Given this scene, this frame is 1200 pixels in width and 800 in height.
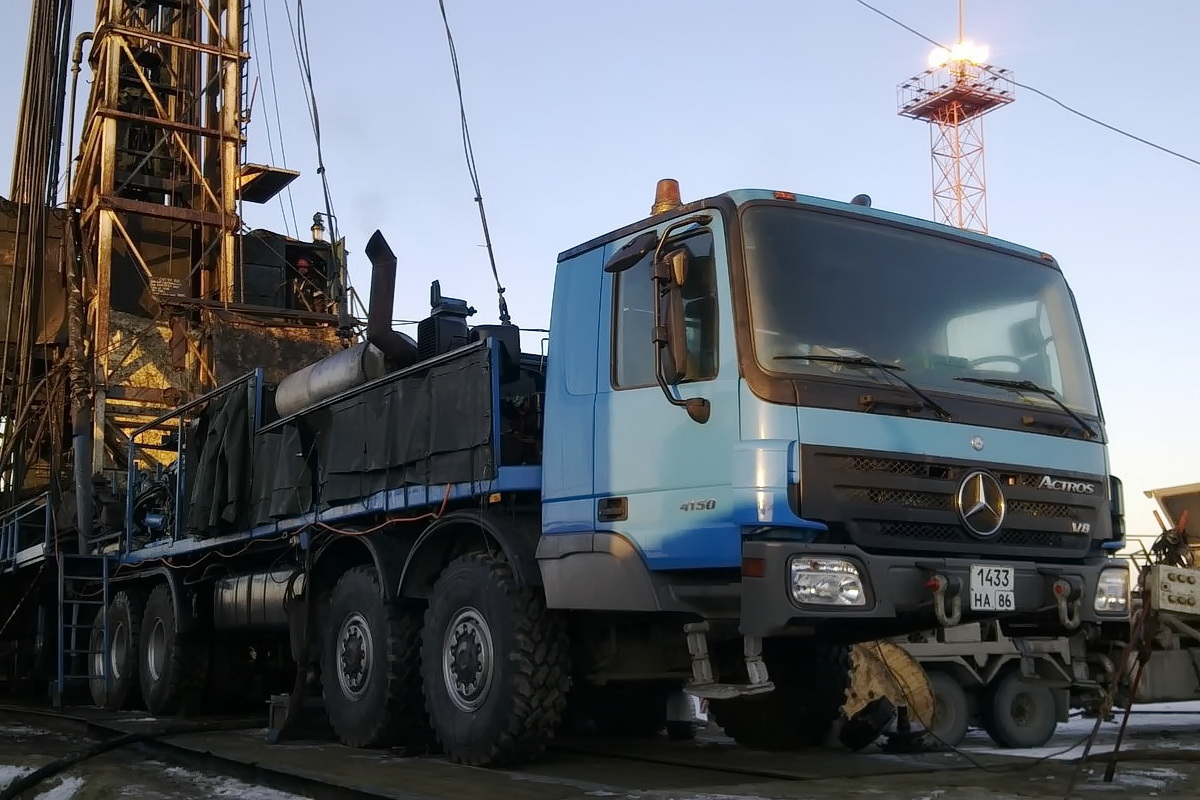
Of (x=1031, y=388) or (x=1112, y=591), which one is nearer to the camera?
(x=1112, y=591)

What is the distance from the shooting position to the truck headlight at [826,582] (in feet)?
18.1

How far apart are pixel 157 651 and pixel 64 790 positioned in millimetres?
5328

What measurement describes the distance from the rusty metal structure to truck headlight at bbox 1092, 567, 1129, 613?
12.1m

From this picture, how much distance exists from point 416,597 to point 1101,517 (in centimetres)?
383

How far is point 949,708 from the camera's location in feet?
33.0

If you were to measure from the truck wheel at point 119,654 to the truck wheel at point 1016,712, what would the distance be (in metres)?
7.84

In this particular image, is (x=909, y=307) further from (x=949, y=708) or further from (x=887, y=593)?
(x=949, y=708)

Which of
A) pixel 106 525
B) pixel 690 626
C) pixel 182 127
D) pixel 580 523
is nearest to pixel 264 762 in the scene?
pixel 580 523

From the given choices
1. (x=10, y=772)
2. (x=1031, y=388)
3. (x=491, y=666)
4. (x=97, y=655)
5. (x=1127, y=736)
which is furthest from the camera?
(x=97, y=655)

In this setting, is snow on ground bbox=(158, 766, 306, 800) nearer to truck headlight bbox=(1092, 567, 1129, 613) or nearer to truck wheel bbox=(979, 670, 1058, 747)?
truck headlight bbox=(1092, 567, 1129, 613)

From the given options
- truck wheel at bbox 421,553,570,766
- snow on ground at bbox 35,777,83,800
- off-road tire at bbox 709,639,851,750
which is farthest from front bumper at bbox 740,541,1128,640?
snow on ground at bbox 35,777,83,800

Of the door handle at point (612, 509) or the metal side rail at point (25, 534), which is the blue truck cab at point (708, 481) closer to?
the door handle at point (612, 509)

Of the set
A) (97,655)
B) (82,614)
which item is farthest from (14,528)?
(97,655)

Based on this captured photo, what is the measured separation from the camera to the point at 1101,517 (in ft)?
21.8
